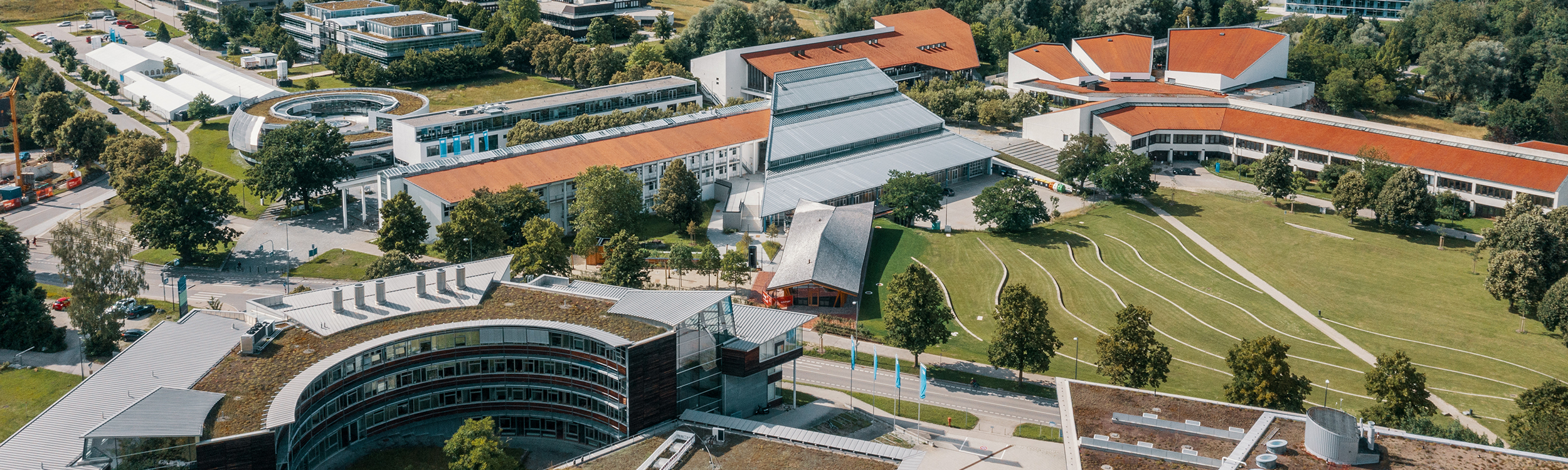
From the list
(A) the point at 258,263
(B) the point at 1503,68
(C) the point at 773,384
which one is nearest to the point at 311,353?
(C) the point at 773,384

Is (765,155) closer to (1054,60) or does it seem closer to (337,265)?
(337,265)

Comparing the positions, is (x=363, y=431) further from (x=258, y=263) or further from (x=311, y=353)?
(x=258, y=263)

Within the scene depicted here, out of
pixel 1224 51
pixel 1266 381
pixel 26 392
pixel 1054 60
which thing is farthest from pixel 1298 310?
pixel 26 392

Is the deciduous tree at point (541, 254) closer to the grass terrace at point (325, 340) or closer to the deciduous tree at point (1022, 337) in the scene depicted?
the grass terrace at point (325, 340)

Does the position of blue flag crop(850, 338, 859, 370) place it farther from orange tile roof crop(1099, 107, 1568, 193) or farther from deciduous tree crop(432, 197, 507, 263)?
orange tile roof crop(1099, 107, 1568, 193)

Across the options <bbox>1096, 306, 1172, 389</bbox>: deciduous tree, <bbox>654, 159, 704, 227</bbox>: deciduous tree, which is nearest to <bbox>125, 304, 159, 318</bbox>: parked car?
<bbox>654, 159, 704, 227</bbox>: deciduous tree

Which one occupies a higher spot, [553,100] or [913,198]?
[553,100]
